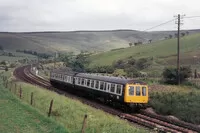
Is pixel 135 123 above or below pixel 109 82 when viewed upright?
below

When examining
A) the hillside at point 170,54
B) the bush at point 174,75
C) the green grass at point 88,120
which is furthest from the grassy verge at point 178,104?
the hillside at point 170,54

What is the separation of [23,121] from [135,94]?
452 inches

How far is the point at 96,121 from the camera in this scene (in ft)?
69.3

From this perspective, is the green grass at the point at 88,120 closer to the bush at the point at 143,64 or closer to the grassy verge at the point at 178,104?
the grassy verge at the point at 178,104

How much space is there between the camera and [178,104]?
30.6 metres

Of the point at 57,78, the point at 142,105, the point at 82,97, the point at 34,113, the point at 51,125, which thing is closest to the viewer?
the point at 51,125

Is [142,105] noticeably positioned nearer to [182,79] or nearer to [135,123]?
[135,123]

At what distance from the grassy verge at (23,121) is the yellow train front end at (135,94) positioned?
7962mm

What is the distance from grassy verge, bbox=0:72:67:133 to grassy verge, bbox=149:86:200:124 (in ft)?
34.9

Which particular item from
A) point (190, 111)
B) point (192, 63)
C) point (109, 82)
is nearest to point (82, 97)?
point (109, 82)

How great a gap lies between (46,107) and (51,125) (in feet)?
28.4

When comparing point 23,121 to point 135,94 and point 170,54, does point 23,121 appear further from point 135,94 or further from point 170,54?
point 170,54

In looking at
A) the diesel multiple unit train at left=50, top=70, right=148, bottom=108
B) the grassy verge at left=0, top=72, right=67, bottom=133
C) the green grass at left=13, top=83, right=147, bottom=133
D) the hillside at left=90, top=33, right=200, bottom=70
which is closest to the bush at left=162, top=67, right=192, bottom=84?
the diesel multiple unit train at left=50, top=70, right=148, bottom=108

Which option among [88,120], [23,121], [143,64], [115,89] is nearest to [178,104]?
[115,89]
